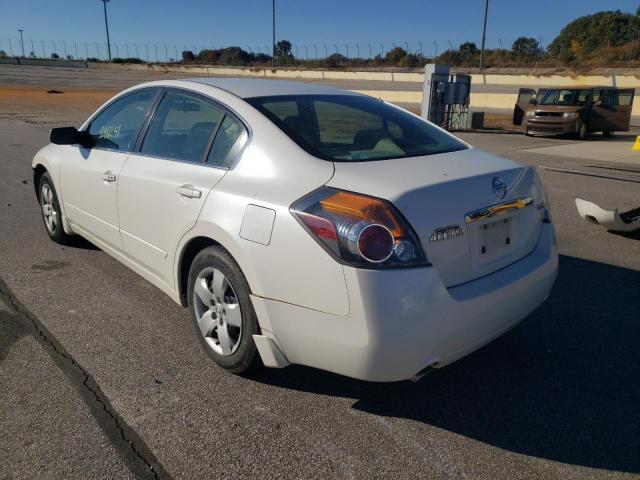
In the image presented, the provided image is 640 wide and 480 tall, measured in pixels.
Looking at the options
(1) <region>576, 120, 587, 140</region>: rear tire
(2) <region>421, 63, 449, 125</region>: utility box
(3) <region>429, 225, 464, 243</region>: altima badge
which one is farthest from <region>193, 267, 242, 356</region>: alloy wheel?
(1) <region>576, 120, 587, 140</region>: rear tire

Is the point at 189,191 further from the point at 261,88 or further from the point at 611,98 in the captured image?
the point at 611,98

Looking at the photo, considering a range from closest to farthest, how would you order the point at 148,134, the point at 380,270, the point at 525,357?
the point at 380,270 < the point at 525,357 < the point at 148,134

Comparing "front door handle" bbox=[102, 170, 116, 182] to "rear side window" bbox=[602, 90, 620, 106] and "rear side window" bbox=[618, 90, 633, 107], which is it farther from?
"rear side window" bbox=[618, 90, 633, 107]

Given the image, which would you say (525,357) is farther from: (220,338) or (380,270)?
(220,338)

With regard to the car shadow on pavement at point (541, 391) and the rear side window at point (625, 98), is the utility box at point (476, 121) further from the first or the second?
the car shadow on pavement at point (541, 391)

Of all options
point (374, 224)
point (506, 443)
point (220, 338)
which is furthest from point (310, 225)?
point (506, 443)

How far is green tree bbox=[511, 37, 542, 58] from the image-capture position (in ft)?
194

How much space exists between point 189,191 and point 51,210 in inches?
112

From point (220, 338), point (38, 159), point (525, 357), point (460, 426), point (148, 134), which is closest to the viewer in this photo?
point (460, 426)

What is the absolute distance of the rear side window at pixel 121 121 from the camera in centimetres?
391

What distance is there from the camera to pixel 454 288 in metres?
2.51

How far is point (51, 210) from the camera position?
527cm

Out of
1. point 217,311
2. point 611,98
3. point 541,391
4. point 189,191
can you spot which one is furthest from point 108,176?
point 611,98

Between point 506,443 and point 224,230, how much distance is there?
5.59 feet
